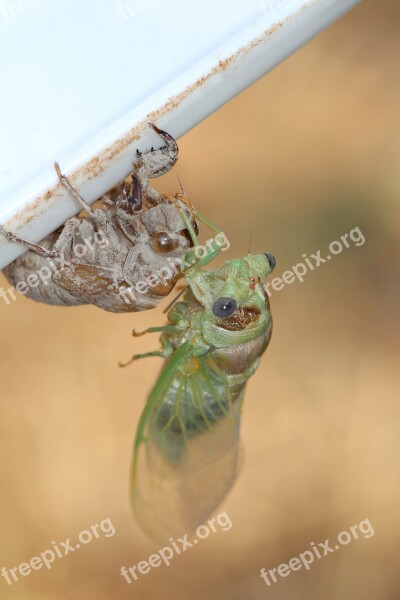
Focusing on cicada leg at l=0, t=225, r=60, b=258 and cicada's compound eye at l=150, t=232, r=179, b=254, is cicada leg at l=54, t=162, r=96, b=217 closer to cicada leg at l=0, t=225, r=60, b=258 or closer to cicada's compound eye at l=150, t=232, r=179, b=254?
cicada leg at l=0, t=225, r=60, b=258

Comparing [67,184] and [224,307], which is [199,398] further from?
[67,184]

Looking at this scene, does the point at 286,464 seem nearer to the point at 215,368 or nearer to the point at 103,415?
the point at 103,415

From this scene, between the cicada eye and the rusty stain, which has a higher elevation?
the rusty stain

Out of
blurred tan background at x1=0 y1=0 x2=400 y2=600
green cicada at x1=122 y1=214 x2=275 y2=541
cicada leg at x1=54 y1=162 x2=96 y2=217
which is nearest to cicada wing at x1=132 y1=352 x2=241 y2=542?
green cicada at x1=122 y1=214 x2=275 y2=541

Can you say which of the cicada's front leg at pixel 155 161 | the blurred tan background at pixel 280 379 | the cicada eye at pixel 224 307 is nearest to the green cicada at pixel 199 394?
the cicada eye at pixel 224 307

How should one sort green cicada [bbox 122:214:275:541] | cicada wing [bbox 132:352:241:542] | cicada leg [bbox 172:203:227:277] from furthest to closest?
cicada wing [bbox 132:352:241:542]
green cicada [bbox 122:214:275:541]
cicada leg [bbox 172:203:227:277]

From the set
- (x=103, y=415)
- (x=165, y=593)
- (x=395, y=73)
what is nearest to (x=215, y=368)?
(x=103, y=415)

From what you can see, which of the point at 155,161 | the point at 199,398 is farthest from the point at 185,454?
the point at 155,161

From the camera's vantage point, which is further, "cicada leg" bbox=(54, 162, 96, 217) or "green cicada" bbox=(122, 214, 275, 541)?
"green cicada" bbox=(122, 214, 275, 541)
